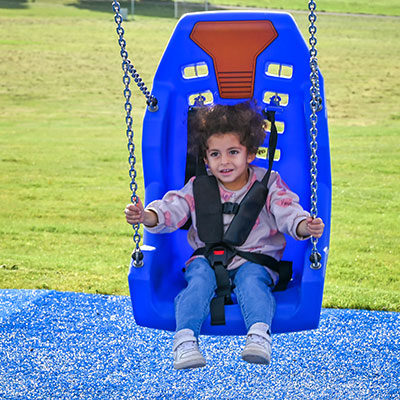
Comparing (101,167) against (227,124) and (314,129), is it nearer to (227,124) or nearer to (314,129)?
(227,124)

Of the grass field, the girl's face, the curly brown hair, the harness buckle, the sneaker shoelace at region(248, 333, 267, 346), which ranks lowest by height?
the grass field

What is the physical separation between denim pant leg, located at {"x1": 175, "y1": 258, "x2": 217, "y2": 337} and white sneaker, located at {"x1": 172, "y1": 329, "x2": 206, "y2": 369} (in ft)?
0.14

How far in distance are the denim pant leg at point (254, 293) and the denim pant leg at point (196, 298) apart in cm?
11

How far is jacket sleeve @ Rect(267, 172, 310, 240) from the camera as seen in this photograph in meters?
2.83

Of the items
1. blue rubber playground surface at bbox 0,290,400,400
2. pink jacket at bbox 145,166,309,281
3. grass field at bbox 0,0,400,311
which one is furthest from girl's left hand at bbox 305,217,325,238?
grass field at bbox 0,0,400,311

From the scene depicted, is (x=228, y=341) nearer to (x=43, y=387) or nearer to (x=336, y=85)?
(x=43, y=387)

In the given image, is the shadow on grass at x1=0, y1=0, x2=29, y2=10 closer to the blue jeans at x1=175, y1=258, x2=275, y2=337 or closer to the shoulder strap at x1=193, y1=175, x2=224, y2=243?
the shoulder strap at x1=193, y1=175, x2=224, y2=243

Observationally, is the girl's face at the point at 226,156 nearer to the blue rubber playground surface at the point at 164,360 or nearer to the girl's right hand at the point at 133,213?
the girl's right hand at the point at 133,213

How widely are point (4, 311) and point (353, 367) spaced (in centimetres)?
191

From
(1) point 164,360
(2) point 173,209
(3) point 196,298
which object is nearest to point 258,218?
(2) point 173,209

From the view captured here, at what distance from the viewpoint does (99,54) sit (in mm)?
20641

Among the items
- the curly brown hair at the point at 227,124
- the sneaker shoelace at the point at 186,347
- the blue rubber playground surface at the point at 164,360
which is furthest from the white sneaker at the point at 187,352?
the curly brown hair at the point at 227,124

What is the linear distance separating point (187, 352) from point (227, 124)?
1.04 metres

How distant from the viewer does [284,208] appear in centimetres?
293
